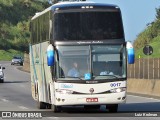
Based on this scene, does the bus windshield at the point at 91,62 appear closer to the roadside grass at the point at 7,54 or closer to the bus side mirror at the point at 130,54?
the bus side mirror at the point at 130,54

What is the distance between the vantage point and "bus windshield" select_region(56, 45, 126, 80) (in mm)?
21688

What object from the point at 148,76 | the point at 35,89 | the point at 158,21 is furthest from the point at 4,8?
the point at 35,89

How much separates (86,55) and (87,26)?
107 centimetres

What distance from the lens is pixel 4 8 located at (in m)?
189

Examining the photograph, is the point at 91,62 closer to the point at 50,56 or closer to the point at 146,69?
the point at 50,56

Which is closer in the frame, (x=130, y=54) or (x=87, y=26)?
(x=130, y=54)

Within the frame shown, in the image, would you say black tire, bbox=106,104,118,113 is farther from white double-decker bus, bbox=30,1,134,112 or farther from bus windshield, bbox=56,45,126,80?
bus windshield, bbox=56,45,126,80

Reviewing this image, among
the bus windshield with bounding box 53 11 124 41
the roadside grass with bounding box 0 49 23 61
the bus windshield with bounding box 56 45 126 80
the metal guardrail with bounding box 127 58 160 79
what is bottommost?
the roadside grass with bounding box 0 49 23 61

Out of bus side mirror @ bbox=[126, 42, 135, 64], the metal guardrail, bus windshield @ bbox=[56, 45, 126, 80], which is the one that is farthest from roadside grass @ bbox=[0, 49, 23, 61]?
bus side mirror @ bbox=[126, 42, 135, 64]

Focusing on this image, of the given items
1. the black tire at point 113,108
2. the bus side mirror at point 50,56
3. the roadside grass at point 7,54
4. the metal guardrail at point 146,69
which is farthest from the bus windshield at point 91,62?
the roadside grass at point 7,54

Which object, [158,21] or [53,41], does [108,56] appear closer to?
[53,41]

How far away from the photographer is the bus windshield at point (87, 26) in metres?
22.1

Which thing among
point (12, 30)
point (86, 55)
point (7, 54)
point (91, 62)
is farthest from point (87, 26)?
point (12, 30)

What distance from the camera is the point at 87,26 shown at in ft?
72.8
